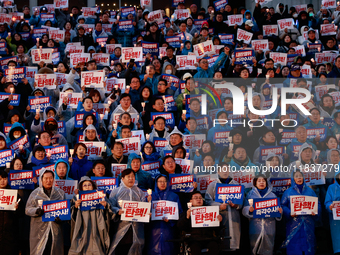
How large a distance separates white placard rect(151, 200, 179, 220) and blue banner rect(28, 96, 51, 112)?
3838 millimetres

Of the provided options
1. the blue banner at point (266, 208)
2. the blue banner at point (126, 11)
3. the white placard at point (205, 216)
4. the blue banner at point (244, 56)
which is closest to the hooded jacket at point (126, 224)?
the white placard at point (205, 216)

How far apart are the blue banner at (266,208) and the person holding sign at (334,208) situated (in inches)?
→ 33.7

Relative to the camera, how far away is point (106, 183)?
7203mm

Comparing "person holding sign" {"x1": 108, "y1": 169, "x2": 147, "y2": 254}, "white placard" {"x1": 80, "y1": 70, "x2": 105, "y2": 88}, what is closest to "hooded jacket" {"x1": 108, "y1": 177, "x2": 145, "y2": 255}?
"person holding sign" {"x1": 108, "y1": 169, "x2": 147, "y2": 254}

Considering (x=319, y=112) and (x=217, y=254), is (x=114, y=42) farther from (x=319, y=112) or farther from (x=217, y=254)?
(x=217, y=254)

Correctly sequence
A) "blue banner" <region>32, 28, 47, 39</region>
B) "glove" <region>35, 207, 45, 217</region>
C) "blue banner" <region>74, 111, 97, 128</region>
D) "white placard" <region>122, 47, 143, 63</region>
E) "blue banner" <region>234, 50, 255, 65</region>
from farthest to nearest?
"blue banner" <region>32, 28, 47, 39</region>, "white placard" <region>122, 47, 143, 63</region>, "blue banner" <region>234, 50, 255, 65</region>, "blue banner" <region>74, 111, 97, 128</region>, "glove" <region>35, 207, 45, 217</region>

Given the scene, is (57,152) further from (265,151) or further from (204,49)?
(204,49)

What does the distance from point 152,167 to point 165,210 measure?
1.08m

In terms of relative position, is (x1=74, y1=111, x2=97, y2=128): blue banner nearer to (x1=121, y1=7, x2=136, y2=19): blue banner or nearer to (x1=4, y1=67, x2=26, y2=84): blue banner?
(x1=4, y1=67, x2=26, y2=84): blue banner

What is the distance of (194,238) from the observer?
21.7 ft

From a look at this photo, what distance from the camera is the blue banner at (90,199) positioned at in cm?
670

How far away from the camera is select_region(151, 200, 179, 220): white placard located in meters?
6.92

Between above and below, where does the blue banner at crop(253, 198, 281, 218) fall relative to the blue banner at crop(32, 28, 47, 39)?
below

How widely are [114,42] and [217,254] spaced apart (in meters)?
8.51
